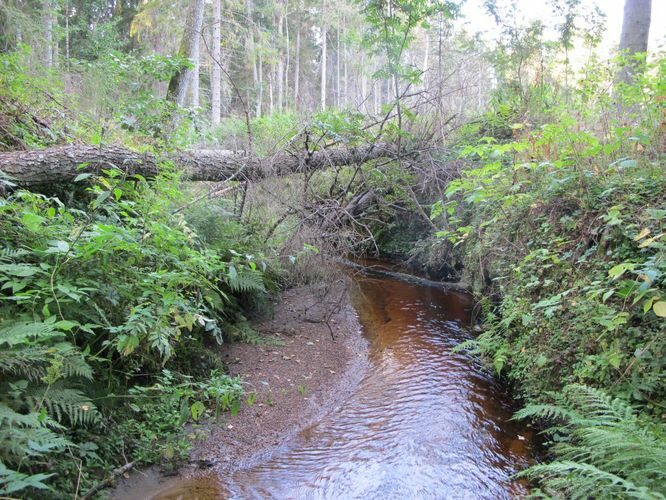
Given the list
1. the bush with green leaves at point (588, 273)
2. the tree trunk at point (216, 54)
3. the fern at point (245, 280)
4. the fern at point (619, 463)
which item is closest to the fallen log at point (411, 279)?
the bush with green leaves at point (588, 273)

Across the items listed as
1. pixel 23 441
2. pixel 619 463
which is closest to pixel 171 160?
pixel 23 441

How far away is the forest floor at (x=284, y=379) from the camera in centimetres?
335

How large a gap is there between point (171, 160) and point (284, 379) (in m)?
3.10

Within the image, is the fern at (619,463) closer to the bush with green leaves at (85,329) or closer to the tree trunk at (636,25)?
the bush with green leaves at (85,329)

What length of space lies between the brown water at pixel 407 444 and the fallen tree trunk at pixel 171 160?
3.22 meters

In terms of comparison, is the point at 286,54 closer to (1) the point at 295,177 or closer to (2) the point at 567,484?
(1) the point at 295,177

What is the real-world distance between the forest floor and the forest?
0.27 feet

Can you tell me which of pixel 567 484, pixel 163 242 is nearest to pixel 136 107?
pixel 163 242

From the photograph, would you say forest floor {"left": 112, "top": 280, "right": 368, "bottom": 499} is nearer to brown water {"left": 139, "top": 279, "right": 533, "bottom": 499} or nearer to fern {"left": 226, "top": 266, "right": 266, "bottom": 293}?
brown water {"left": 139, "top": 279, "right": 533, "bottom": 499}

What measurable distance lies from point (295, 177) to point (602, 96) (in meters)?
4.76

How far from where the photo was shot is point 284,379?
4691 millimetres

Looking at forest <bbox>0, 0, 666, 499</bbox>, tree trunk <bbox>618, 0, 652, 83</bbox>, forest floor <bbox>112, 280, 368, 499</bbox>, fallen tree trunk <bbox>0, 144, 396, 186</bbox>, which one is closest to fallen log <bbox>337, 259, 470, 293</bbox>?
forest <bbox>0, 0, 666, 499</bbox>

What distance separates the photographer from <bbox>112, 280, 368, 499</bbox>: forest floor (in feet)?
11.0

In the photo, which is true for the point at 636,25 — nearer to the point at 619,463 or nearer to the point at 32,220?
the point at 619,463
